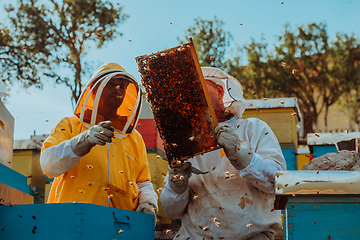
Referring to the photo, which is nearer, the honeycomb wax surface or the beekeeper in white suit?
the beekeeper in white suit

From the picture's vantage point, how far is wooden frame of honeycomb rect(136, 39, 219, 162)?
2.37m

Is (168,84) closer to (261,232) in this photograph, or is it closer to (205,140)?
(205,140)

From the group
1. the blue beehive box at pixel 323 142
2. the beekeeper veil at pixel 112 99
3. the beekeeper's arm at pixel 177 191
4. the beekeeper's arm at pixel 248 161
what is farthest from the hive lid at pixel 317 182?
the blue beehive box at pixel 323 142

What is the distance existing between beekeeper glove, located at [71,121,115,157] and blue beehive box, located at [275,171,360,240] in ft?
4.63

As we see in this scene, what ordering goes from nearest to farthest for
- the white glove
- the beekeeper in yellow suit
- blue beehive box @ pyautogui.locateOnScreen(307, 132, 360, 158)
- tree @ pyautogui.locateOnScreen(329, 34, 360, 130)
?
the beekeeper in yellow suit
the white glove
blue beehive box @ pyautogui.locateOnScreen(307, 132, 360, 158)
tree @ pyautogui.locateOnScreen(329, 34, 360, 130)

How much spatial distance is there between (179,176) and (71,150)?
3.15ft

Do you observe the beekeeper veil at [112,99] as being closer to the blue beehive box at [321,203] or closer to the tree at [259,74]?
the blue beehive box at [321,203]

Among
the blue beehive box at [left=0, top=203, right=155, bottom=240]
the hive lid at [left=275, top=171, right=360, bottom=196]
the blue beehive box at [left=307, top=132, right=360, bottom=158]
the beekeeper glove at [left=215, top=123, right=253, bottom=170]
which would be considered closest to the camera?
the hive lid at [left=275, top=171, right=360, bottom=196]

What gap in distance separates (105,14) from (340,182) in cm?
1661

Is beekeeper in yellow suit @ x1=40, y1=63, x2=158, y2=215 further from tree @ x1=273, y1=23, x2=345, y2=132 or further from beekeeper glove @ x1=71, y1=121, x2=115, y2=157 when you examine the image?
tree @ x1=273, y1=23, x2=345, y2=132

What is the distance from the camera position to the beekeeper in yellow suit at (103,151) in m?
2.88

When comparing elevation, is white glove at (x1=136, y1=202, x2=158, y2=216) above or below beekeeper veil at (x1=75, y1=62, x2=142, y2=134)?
below

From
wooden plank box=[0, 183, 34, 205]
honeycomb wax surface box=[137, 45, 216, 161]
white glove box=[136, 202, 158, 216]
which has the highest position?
honeycomb wax surface box=[137, 45, 216, 161]

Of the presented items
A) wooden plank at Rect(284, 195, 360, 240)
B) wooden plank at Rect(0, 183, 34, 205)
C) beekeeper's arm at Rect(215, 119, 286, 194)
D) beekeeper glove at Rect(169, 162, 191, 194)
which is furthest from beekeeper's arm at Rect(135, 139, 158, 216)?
wooden plank at Rect(284, 195, 360, 240)
